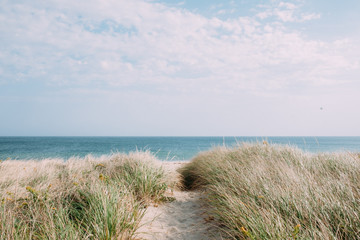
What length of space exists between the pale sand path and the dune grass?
209 millimetres

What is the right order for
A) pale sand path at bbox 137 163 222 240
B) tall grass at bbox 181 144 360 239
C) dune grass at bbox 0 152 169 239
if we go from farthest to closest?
pale sand path at bbox 137 163 222 240, dune grass at bbox 0 152 169 239, tall grass at bbox 181 144 360 239

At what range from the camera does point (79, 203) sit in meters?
3.33

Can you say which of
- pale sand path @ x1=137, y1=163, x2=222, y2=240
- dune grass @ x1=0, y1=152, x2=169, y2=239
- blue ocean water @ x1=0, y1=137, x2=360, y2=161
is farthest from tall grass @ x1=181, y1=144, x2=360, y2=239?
blue ocean water @ x1=0, y1=137, x2=360, y2=161

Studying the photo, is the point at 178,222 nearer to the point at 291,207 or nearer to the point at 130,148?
the point at 291,207

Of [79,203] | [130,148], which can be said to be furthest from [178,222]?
[130,148]

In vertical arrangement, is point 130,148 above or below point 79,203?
below

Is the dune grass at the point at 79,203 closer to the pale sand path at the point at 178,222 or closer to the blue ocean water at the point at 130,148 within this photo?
the pale sand path at the point at 178,222

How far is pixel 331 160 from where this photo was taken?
5.04 m

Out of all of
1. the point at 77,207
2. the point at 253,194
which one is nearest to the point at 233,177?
the point at 253,194

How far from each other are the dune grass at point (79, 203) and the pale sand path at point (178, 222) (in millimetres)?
209

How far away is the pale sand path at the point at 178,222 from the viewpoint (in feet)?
10.2

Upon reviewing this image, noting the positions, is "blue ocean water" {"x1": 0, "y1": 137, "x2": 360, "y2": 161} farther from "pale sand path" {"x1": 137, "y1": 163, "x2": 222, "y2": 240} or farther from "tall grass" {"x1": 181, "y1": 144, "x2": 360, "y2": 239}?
"tall grass" {"x1": 181, "y1": 144, "x2": 360, "y2": 239}

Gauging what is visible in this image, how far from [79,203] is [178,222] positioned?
1.56 meters

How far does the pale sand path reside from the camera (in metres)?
3.12
